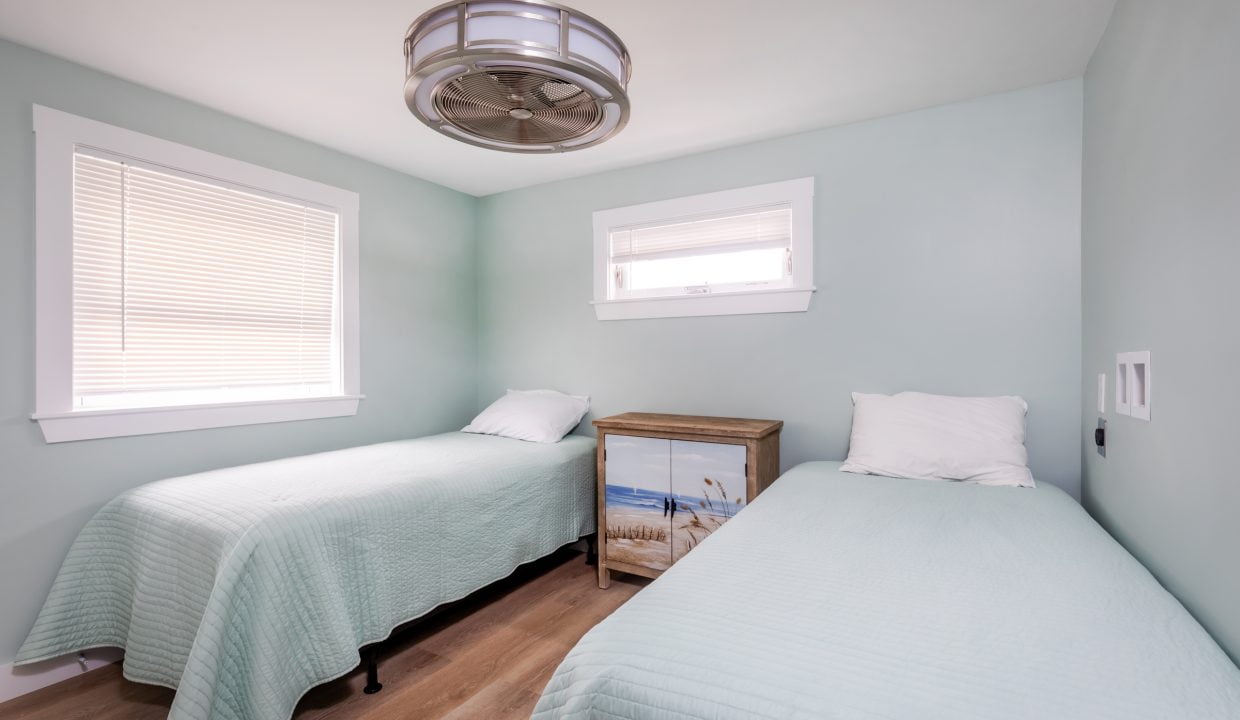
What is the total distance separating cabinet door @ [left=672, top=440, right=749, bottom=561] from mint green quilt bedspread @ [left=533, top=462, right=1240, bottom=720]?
1.10 meters

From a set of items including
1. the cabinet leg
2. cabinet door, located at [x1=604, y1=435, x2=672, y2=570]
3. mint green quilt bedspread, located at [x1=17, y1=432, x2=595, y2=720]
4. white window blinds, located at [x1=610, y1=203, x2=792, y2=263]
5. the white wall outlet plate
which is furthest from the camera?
the cabinet leg

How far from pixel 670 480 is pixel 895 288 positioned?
1.39 metres

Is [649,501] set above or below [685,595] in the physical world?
below

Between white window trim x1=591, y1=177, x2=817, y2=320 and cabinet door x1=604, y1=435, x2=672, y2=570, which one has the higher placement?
white window trim x1=591, y1=177, x2=817, y2=320

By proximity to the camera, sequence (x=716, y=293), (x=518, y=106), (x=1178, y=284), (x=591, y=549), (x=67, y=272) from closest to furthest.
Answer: (x=1178, y=284) → (x=518, y=106) → (x=67, y=272) → (x=716, y=293) → (x=591, y=549)

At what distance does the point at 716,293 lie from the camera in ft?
9.86

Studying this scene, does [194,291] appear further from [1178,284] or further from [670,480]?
[1178,284]

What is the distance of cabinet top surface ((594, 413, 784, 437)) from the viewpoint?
253 cm

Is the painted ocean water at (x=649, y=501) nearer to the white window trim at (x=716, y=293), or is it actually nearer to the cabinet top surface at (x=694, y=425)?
the cabinet top surface at (x=694, y=425)

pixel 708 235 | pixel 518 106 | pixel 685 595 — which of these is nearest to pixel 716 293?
pixel 708 235

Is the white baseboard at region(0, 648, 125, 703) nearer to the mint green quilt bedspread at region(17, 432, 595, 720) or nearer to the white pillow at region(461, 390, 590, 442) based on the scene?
the mint green quilt bedspread at region(17, 432, 595, 720)

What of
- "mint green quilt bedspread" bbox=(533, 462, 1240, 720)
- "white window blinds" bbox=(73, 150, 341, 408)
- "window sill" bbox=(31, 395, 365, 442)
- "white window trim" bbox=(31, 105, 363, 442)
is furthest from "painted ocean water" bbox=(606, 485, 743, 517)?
"white window trim" bbox=(31, 105, 363, 442)

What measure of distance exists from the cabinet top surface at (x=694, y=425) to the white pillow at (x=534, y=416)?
1.23 ft

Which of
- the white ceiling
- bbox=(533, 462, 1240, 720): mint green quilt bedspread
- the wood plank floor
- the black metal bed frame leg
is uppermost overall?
the white ceiling
